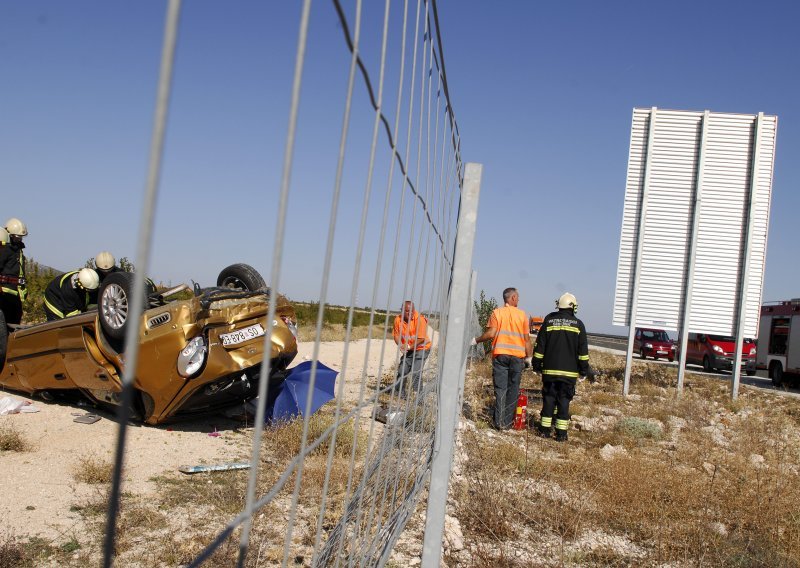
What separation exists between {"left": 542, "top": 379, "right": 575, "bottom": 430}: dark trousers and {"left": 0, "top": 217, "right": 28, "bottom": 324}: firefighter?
6282 millimetres

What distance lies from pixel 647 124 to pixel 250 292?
9758 mm

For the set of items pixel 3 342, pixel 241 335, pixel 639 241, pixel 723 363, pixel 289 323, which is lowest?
pixel 3 342

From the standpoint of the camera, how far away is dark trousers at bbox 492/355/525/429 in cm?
823

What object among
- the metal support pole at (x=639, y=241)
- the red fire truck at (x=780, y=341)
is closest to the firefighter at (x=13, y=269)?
the metal support pole at (x=639, y=241)

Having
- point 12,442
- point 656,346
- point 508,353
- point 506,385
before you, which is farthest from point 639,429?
point 656,346

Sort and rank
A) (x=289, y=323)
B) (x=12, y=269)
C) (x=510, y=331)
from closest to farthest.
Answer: (x=289, y=323)
(x=12, y=269)
(x=510, y=331)

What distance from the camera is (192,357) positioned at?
5.63 meters

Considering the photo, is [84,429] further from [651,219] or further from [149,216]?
[651,219]

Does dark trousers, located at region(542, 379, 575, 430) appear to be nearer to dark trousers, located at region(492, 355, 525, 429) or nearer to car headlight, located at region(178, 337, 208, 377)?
dark trousers, located at region(492, 355, 525, 429)

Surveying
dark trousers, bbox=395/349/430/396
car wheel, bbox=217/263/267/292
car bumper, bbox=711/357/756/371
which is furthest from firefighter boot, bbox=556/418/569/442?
car bumper, bbox=711/357/756/371

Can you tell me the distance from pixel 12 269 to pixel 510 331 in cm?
595

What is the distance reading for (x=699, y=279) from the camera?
13.1 m

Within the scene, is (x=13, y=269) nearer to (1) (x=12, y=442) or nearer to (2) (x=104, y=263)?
(2) (x=104, y=263)

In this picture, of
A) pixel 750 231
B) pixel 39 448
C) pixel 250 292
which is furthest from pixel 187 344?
pixel 750 231
